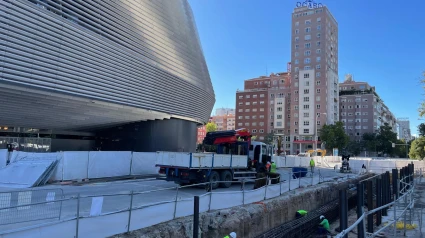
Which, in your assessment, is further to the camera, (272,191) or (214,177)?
(214,177)

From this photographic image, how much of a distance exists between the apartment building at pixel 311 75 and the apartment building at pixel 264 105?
1019 cm

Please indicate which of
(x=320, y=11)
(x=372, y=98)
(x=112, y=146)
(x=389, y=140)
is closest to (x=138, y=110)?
(x=112, y=146)

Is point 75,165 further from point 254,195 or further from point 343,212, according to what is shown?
point 343,212

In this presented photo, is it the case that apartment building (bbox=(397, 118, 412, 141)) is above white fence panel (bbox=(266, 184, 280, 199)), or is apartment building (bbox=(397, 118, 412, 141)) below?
above

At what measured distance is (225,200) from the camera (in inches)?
481

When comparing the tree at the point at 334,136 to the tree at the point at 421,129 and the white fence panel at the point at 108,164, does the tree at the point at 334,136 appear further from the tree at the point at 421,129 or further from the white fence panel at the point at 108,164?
the white fence panel at the point at 108,164

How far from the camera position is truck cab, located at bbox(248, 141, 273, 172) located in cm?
2193

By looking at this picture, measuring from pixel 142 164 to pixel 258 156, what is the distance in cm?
893

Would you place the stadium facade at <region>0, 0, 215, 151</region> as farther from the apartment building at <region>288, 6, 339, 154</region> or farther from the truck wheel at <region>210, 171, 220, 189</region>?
the apartment building at <region>288, 6, 339, 154</region>

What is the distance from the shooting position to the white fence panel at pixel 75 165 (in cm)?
1995

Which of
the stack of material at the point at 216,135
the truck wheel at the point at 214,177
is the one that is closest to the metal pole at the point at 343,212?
the truck wheel at the point at 214,177

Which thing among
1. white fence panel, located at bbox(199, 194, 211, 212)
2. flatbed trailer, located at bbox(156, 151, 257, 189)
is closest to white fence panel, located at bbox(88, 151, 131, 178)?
flatbed trailer, located at bbox(156, 151, 257, 189)

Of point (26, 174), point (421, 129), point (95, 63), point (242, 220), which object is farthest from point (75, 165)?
point (421, 129)

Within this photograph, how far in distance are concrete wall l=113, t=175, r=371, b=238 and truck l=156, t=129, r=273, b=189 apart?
221 centimetres
